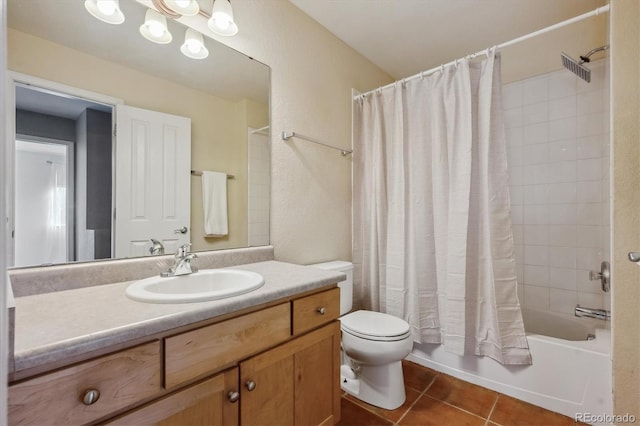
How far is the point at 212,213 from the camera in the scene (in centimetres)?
143

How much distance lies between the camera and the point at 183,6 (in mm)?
1195

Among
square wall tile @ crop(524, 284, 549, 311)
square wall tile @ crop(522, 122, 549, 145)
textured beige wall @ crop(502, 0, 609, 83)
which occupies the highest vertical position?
textured beige wall @ crop(502, 0, 609, 83)

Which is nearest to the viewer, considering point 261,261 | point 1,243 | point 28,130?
point 1,243

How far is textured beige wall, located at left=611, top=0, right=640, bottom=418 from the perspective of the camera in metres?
1.20

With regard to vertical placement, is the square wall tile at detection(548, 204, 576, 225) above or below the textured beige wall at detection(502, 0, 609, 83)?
below

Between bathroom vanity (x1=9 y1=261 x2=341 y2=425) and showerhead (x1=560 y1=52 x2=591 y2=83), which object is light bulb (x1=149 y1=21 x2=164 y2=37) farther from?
showerhead (x1=560 y1=52 x2=591 y2=83)

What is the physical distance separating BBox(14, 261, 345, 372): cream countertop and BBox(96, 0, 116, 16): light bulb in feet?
3.46

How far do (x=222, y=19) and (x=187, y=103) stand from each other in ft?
1.38

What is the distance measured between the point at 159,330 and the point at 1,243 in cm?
44

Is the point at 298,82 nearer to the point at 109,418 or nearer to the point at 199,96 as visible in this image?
the point at 199,96

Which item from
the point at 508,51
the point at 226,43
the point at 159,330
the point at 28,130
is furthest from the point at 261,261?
the point at 508,51

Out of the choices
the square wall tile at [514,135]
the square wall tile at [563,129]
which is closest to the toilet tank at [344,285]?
the square wall tile at [514,135]

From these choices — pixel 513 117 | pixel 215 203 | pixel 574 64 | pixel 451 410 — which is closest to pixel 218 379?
pixel 215 203

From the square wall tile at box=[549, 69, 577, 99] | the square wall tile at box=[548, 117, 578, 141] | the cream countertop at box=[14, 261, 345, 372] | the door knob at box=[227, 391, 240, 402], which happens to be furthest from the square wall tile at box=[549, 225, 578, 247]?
the door knob at box=[227, 391, 240, 402]
